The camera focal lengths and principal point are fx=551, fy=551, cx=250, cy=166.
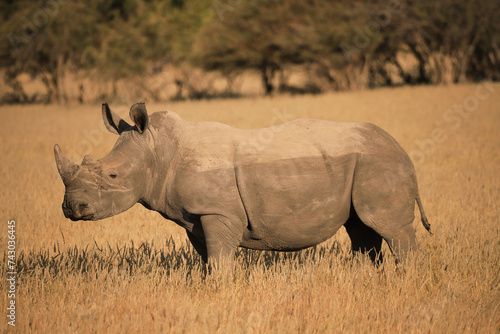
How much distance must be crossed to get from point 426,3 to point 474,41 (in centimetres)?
335

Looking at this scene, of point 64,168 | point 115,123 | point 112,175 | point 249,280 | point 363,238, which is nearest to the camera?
point 64,168

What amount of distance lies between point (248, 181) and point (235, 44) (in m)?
30.3

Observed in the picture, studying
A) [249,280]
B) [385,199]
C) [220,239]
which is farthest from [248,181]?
[385,199]

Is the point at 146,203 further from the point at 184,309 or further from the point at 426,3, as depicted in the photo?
the point at 426,3

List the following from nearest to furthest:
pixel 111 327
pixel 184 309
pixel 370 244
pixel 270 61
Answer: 1. pixel 111 327
2. pixel 184 309
3. pixel 370 244
4. pixel 270 61

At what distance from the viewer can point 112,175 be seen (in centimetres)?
418

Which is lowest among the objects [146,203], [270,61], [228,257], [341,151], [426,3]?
[228,257]

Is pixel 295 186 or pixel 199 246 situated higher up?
pixel 295 186

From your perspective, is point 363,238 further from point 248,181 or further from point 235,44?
point 235,44

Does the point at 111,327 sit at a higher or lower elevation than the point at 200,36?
lower

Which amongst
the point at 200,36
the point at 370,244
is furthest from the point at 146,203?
the point at 200,36

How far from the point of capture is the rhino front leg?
4.27m

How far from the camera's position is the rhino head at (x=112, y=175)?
4059 mm

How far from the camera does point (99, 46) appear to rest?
1230 inches
